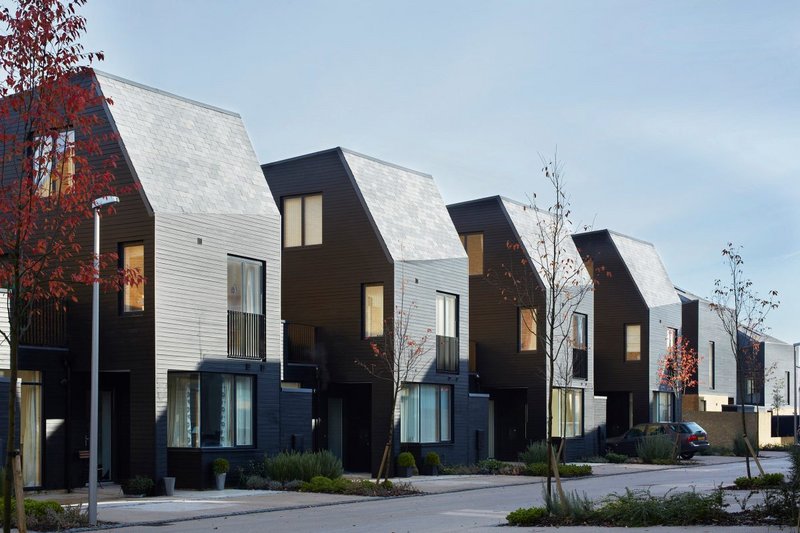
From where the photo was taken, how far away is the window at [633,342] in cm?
4897

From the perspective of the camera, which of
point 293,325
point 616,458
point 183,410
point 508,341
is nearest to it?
point 183,410

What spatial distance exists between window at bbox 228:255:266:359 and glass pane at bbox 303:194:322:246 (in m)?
5.77

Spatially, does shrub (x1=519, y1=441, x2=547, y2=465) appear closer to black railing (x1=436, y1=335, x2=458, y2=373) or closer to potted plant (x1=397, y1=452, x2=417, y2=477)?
black railing (x1=436, y1=335, x2=458, y2=373)

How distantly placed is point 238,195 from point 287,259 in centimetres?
663

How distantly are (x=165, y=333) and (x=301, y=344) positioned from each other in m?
8.32

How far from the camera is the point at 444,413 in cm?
3497

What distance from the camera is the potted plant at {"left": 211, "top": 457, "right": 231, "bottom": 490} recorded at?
26.0m

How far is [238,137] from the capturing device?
2983 cm

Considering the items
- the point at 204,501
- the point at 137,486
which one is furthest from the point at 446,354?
the point at 204,501

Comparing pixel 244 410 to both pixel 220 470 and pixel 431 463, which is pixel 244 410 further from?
pixel 431 463

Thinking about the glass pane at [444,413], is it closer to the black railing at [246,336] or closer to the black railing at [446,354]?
the black railing at [446,354]

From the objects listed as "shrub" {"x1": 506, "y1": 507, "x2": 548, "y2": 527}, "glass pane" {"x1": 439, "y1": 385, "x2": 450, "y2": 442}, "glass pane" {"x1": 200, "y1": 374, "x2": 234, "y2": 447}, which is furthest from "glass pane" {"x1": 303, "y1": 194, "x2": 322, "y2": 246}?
"shrub" {"x1": 506, "y1": 507, "x2": 548, "y2": 527}

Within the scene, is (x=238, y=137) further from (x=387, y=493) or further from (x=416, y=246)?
(x=387, y=493)

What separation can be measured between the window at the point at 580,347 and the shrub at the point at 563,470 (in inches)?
385
